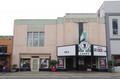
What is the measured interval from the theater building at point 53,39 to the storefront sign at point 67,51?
1.03 m

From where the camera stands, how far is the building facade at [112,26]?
48688mm

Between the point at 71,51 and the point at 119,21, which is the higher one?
the point at 119,21

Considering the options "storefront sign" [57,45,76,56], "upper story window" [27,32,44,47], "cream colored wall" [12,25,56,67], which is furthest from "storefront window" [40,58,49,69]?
"storefront sign" [57,45,76,56]

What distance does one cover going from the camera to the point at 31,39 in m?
49.5

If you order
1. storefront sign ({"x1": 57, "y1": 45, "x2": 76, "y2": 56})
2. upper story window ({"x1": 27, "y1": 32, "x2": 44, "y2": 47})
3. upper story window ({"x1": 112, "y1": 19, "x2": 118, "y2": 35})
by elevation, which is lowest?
storefront sign ({"x1": 57, "y1": 45, "x2": 76, "y2": 56})

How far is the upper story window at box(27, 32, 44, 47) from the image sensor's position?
4941cm

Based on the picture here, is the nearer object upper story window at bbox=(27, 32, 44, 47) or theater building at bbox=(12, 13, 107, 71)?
theater building at bbox=(12, 13, 107, 71)

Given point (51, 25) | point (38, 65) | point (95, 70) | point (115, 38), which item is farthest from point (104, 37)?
point (38, 65)

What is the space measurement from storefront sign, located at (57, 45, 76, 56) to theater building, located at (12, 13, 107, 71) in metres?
1.03

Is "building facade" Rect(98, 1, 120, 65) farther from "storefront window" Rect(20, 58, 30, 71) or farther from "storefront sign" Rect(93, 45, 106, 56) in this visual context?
"storefront window" Rect(20, 58, 30, 71)

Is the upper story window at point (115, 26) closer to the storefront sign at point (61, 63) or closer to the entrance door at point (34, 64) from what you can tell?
the storefront sign at point (61, 63)

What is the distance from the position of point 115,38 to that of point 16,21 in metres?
18.1

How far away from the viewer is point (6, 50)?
161ft

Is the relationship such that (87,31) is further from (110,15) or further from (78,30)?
(110,15)
